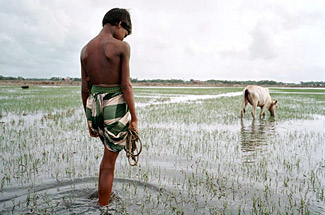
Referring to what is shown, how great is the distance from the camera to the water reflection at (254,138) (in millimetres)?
5602

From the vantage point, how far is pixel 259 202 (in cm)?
325

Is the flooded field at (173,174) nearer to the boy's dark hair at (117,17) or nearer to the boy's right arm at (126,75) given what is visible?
the boy's right arm at (126,75)

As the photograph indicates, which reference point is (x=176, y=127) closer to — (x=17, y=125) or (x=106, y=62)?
(x=17, y=125)

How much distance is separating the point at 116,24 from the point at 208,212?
2358mm

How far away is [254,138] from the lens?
709cm

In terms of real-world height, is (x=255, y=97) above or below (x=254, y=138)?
above

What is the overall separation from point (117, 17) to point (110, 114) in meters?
1.03

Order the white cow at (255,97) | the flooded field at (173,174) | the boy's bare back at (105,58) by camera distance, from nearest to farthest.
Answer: the boy's bare back at (105,58) < the flooded field at (173,174) < the white cow at (255,97)

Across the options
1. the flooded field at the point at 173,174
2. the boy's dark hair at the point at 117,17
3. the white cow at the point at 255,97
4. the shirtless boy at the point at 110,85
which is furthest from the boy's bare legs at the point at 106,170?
the white cow at the point at 255,97

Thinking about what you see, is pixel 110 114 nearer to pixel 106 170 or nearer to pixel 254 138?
pixel 106 170

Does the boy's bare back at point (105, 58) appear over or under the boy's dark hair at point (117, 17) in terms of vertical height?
under

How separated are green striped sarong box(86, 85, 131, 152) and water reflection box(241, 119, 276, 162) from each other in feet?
10.5

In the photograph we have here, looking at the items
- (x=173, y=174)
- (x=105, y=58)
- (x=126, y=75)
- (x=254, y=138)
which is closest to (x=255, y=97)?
(x=254, y=138)

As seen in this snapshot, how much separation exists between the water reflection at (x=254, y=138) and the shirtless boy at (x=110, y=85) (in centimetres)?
321
